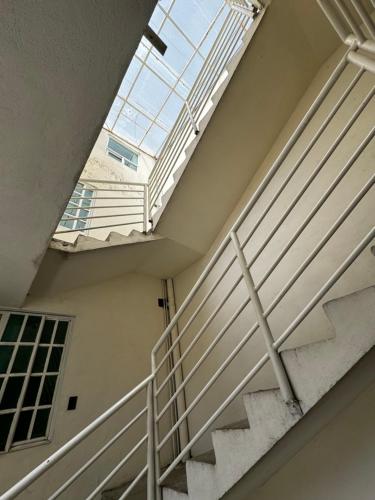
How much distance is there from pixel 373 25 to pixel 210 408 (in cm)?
317

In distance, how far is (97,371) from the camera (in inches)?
95.6

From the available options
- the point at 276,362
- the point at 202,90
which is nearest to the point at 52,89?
the point at 276,362

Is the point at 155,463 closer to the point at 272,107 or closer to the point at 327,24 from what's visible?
the point at 272,107

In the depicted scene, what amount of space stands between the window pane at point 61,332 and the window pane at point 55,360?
78 millimetres

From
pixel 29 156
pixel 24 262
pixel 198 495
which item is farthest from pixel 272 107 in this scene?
pixel 198 495

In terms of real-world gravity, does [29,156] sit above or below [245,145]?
below

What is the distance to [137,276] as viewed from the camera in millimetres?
3340

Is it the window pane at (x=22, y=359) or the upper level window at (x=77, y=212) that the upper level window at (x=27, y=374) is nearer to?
the window pane at (x=22, y=359)

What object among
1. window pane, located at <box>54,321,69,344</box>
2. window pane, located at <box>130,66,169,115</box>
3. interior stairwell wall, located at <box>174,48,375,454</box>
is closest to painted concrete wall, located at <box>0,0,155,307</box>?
window pane, located at <box>54,321,69,344</box>

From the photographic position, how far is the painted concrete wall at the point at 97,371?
189 cm

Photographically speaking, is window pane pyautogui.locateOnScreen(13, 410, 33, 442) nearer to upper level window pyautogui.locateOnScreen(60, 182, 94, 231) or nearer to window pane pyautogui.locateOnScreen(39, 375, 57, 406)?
window pane pyautogui.locateOnScreen(39, 375, 57, 406)

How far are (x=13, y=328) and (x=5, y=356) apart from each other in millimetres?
243

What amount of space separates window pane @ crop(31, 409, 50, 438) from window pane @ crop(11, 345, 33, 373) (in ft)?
1.35

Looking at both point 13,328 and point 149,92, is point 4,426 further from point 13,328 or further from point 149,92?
point 149,92
